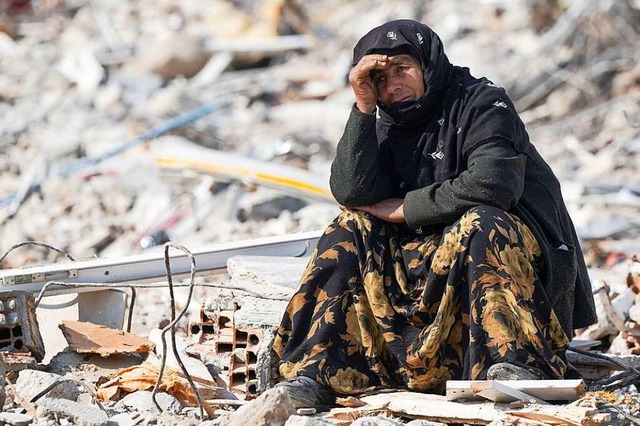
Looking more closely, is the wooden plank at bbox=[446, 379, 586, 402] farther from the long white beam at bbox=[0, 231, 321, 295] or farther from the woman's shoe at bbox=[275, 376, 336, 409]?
A: the long white beam at bbox=[0, 231, 321, 295]

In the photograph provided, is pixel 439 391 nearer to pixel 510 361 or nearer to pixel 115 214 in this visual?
pixel 510 361

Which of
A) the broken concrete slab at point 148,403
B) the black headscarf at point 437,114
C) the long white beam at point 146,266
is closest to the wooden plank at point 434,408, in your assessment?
the broken concrete slab at point 148,403

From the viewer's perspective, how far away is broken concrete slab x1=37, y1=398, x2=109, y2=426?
3.81 meters

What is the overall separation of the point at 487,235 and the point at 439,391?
61cm

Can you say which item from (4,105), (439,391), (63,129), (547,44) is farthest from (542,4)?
(439,391)

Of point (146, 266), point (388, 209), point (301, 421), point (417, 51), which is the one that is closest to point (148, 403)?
point (301, 421)

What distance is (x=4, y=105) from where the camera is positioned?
49.3 ft

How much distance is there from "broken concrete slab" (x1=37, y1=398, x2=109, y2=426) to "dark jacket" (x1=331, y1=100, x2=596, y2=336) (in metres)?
1.15

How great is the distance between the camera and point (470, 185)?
405cm

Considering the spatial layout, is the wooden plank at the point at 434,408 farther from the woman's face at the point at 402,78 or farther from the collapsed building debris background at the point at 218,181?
the woman's face at the point at 402,78

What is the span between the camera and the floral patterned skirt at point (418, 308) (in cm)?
390

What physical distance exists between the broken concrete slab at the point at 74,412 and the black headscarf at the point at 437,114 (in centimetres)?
137

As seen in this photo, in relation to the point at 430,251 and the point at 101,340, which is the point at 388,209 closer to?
the point at 430,251

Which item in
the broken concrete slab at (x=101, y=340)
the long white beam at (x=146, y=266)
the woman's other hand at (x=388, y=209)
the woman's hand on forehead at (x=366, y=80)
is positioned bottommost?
the broken concrete slab at (x=101, y=340)
